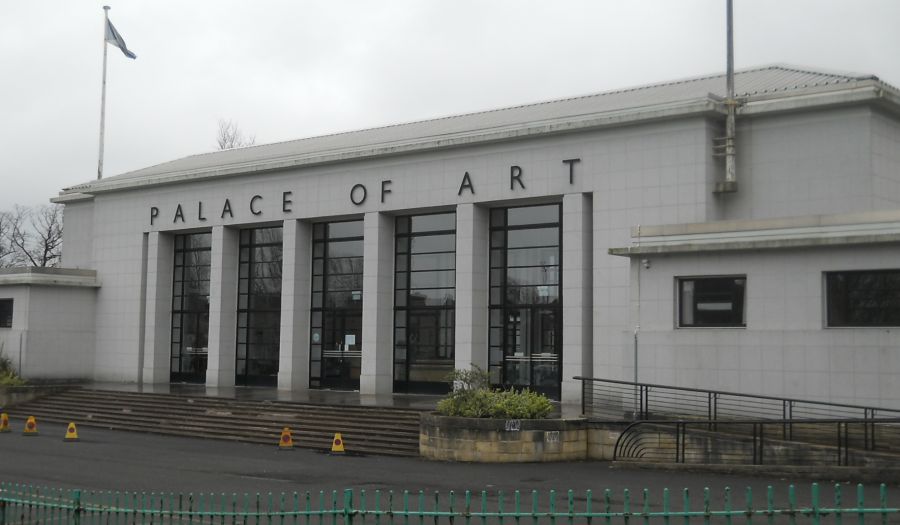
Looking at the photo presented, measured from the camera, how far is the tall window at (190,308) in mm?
39531

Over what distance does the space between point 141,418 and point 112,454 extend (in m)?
7.09

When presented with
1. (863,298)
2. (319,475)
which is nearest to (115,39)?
(319,475)

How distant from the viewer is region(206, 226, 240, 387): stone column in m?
37.3

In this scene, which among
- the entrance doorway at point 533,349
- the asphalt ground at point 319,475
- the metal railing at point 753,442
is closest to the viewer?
the asphalt ground at point 319,475

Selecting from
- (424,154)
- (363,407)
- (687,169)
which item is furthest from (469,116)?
(363,407)

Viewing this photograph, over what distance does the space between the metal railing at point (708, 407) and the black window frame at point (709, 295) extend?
5.10ft

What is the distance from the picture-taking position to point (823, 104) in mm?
25406

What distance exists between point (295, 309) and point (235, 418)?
8.46 metres

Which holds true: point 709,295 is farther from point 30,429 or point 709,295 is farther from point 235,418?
point 30,429

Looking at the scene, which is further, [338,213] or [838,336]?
[338,213]

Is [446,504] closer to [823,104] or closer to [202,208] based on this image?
[823,104]

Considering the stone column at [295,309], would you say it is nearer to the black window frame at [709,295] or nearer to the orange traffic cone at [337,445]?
the orange traffic cone at [337,445]

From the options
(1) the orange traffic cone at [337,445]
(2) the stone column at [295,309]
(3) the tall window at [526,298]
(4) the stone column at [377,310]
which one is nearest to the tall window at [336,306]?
(2) the stone column at [295,309]

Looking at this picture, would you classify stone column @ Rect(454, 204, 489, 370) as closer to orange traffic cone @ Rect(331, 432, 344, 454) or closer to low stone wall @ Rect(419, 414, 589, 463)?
orange traffic cone @ Rect(331, 432, 344, 454)
